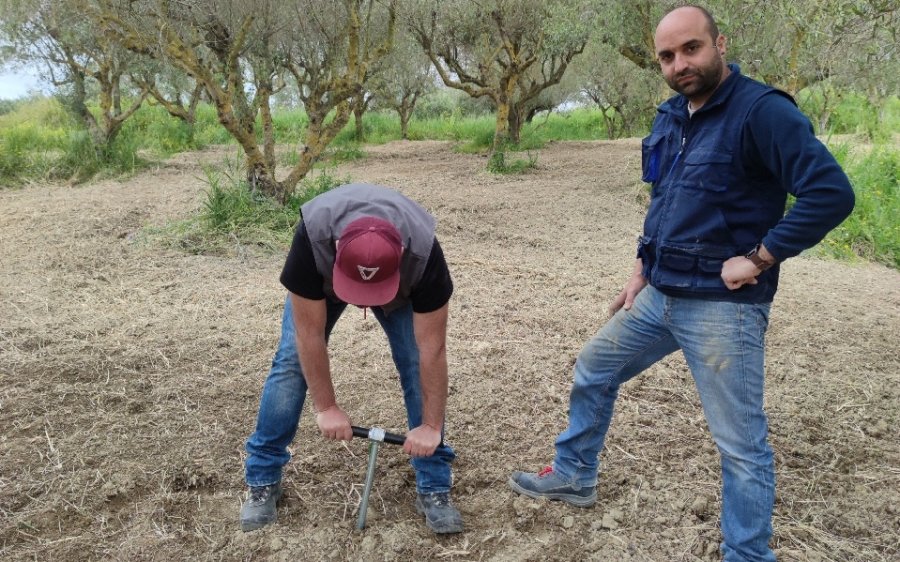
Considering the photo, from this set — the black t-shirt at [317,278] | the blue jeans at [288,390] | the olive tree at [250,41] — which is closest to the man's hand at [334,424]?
the blue jeans at [288,390]

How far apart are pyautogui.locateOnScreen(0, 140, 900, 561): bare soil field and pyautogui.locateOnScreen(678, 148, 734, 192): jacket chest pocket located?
4.39 ft

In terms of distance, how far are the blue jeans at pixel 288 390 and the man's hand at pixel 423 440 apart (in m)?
0.17

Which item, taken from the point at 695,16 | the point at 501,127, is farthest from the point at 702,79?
the point at 501,127

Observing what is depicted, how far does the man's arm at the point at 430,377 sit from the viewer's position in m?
2.09

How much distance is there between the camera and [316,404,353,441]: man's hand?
7.21ft

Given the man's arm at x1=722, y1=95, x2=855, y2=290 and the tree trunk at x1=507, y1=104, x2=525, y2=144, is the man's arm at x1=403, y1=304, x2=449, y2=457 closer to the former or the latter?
the man's arm at x1=722, y1=95, x2=855, y2=290

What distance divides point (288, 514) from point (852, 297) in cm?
479

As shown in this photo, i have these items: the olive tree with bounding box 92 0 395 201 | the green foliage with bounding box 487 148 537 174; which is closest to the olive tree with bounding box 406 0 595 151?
the green foliage with bounding box 487 148 537 174

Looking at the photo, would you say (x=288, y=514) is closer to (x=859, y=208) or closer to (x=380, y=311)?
(x=380, y=311)

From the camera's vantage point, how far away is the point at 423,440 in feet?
7.31

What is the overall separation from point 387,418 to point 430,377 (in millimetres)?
1201

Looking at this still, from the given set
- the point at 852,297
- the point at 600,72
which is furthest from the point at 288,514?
the point at 600,72

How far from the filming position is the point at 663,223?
2039 mm

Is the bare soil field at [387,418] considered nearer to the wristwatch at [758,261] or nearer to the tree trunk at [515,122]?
the wristwatch at [758,261]
